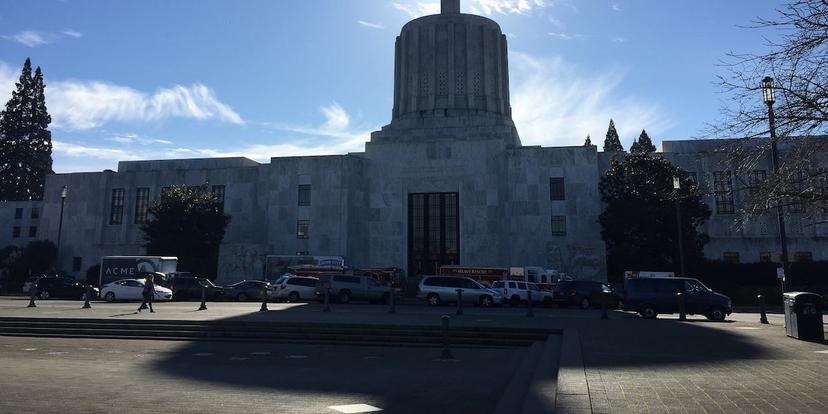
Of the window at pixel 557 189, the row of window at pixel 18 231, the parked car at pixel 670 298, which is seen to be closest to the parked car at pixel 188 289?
the parked car at pixel 670 298

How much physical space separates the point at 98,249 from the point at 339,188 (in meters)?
29.3

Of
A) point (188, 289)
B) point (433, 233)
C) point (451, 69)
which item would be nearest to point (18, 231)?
point (188, 289)

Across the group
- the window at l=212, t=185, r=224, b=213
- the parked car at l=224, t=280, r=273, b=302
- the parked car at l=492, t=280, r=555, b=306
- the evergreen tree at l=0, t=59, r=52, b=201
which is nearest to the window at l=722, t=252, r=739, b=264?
the parked car at l=492, t=280, r=555, b=306

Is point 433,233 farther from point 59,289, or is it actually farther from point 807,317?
point 807,317

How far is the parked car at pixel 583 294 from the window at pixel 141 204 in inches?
1891

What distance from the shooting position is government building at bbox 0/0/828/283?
158 feet

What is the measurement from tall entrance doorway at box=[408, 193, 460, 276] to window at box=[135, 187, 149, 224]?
30308mm

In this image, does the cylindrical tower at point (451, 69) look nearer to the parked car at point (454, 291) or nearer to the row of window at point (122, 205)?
the parked car at point (454, 291)

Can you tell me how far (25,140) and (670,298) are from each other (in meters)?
87.8

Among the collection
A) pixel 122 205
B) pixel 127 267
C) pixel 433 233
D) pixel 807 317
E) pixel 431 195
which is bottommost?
pixel 807 317

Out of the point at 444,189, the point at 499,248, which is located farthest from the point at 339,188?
the point at 499,248

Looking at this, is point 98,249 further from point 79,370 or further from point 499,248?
point 79,370

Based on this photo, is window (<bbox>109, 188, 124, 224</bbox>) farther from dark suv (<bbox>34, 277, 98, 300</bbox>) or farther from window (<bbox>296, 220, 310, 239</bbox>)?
dark suv (<bbox>34, 277, 98, 300</bbox>)

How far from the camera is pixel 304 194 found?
52.9 metres
